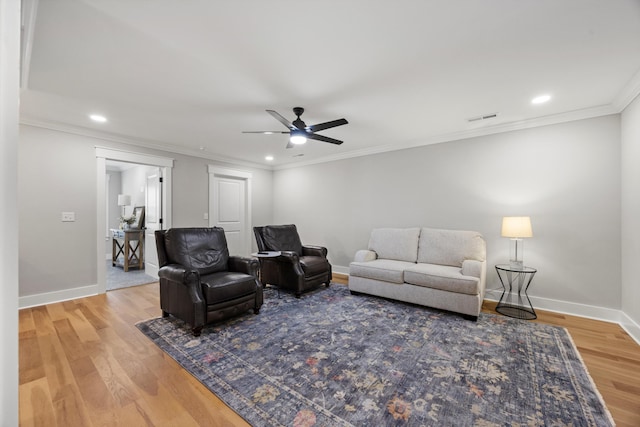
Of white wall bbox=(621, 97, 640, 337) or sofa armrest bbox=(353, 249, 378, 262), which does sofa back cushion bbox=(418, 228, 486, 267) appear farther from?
white wall bbox=(621, 97, 640, 337)

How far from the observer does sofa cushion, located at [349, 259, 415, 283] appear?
11.6ft

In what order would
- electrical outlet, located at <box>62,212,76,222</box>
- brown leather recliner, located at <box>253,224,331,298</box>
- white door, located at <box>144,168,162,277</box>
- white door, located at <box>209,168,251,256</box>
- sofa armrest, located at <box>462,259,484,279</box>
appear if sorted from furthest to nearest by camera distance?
white door, located at <box>209,168,251,256</box> → white door, located at <box>144,168,162,277</box> → brown leather recliner, located at <box>253,224,331,298</box> → electrical outlet, located at <box>62,212,76,222</box> → sofa armrest, located at <box>462,259,484,279</box>

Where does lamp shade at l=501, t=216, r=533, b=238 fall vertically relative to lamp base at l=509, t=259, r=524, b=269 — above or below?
above

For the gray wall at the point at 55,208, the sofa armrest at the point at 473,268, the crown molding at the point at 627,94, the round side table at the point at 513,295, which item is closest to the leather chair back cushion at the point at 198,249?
the gray wall at the point at 55,208

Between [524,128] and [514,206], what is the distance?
1.06 meters

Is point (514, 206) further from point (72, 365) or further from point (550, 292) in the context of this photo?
point (72, 365)

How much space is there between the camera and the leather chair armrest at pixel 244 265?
324 centimetres

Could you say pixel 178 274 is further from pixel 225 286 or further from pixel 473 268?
pixel 473 268

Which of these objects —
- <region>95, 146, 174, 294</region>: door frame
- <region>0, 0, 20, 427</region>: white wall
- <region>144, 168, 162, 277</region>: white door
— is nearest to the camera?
<region>0, 0, 20, 427</region>: white wall

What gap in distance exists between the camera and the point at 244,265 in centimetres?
329

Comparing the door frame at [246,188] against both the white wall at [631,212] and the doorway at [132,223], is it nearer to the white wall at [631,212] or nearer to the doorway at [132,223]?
the doorway at [132,223]

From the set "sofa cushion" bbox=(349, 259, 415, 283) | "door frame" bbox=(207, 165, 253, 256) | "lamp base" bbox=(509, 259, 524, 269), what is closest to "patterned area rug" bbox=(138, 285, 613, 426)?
"sofa cushion" bbox=(349, 259, 415, 283)

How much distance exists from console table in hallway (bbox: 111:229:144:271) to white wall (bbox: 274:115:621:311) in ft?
15.0

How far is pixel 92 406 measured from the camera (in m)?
1.68
